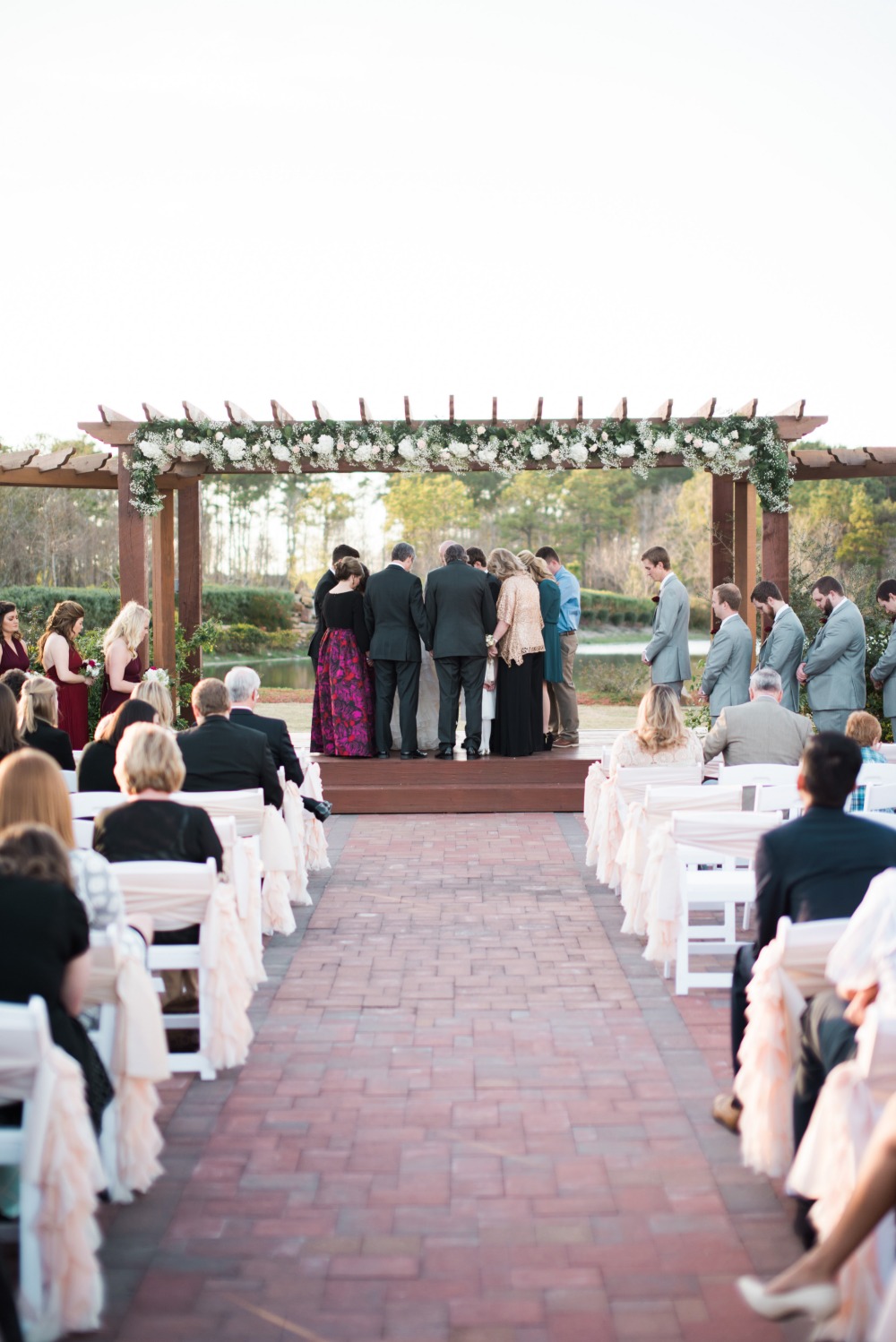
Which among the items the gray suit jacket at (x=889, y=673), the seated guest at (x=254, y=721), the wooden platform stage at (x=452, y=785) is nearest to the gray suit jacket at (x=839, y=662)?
the gray suit jacket at (x=889, y=673)

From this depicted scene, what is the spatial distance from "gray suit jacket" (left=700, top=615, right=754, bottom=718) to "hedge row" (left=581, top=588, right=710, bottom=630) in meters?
25.1

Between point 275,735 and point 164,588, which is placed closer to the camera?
point 275,735

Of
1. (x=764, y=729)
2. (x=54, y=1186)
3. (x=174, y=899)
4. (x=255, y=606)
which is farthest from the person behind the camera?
(x=255, y=606)

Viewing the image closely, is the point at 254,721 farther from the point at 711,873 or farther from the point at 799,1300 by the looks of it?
the point at 799,1300

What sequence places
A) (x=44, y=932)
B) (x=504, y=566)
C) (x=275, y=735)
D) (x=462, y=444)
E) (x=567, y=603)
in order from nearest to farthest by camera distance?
(x=44, y=932) → (x=275, y=735) → (x=462, y=444) → (x=504, y=566) → (x=567, y=603)

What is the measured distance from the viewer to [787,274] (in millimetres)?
22391

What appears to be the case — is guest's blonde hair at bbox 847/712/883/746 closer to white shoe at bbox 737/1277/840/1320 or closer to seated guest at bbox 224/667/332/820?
seated guest at bbox 224/667/332/820

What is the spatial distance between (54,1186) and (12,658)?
6.48 m

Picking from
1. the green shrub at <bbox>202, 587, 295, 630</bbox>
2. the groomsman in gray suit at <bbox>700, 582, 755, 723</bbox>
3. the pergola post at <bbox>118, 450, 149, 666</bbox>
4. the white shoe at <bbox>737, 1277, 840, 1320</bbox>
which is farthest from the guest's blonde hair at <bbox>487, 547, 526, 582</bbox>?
the green shrub at <bbox>202, 587, 295, 630</bbox>

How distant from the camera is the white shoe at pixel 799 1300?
230 centimetres

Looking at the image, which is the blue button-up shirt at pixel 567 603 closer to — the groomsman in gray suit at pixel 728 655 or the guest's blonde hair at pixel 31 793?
the groomsman in gray suit at pixel 728 655

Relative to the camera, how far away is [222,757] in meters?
5.86

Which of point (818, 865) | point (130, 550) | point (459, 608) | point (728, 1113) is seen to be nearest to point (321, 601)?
point (459, 608)

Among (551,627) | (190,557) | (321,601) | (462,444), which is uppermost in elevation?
(462,444)
